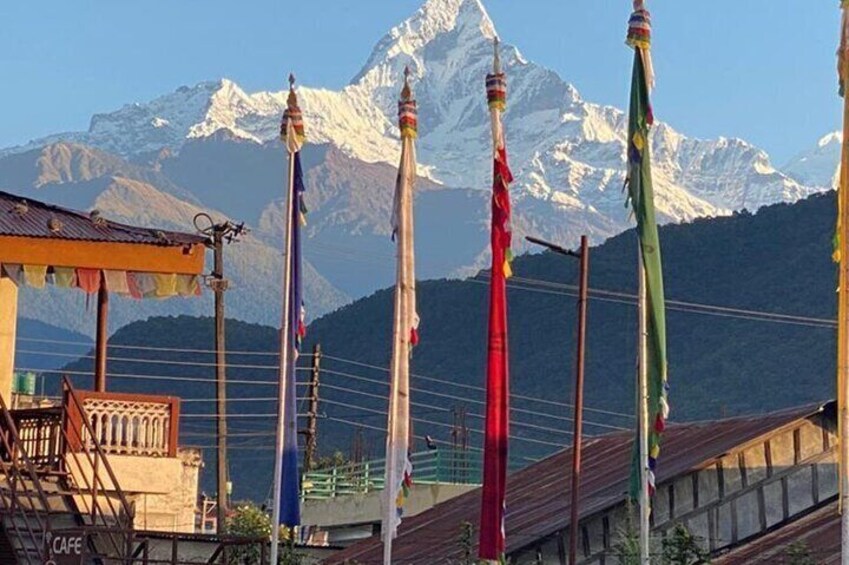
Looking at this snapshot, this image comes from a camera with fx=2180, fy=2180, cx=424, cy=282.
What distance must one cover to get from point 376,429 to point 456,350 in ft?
68.7

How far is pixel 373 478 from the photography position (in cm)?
7038

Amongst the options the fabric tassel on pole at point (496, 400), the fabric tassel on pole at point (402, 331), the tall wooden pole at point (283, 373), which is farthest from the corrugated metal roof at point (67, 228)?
the fabric tassel on pole at point (496, 400)

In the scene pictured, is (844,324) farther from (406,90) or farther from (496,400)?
(406,90)

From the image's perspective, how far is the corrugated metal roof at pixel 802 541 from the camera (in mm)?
31953

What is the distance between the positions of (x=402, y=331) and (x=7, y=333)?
8.08 meters

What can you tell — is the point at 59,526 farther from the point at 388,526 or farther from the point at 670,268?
the point at 670,268

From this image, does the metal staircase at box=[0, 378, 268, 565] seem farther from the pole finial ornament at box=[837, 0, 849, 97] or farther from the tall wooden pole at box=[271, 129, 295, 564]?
the pole finial ornament at box=[837, 0, 849, 97]

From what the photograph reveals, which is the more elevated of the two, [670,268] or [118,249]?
[670,268]

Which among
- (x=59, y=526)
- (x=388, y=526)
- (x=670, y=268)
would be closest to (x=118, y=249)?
(x=59, y=526)

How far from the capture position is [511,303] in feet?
582

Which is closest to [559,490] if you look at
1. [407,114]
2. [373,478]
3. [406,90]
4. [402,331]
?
[402,331]

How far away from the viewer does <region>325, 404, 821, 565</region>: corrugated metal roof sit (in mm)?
38406

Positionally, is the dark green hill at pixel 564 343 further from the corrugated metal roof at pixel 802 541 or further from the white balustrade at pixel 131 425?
the white balustrade at pixel 131 425

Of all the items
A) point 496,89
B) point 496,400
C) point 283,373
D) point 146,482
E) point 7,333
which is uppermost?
point 496,89
